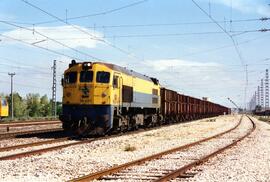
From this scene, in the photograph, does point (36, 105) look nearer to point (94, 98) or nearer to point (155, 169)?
point (94, 98)

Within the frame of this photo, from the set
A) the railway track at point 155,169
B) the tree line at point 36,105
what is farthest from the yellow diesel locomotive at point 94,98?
the tree line at point 36,105

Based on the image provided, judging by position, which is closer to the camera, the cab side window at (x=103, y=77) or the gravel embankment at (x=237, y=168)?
the gravel embankment at (x=237, y=168)

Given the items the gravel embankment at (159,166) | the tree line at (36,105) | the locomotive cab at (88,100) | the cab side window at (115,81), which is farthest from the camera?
the tree line at (36,105)

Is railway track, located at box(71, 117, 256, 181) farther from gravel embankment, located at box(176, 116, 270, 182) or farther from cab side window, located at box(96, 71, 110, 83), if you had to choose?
cab side window, located at box(96, 71, 110, 83)

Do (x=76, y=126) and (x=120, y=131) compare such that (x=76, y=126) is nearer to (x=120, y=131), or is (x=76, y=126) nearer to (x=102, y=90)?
(x=102, y=90)

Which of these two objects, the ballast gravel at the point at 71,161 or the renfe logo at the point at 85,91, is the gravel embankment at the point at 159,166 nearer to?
the ballast gravel at the point at 71,161

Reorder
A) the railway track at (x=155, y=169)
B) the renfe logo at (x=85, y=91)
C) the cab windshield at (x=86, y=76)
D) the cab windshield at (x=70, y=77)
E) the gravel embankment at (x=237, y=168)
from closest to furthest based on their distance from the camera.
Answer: the railway track at (x=155, y=169)
the gravel embankment at (x=237, y=168)
the renfe logo at (x=85, y=91)
the cab windshield at (x=86, y=76)
the cab windshield at (x=70, y=77)

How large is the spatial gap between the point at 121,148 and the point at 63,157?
402 cm

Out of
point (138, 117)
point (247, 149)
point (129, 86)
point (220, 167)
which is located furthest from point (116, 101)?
point (220, 167)

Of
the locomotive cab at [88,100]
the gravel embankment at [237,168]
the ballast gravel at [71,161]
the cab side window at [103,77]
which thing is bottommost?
the gravel embankment at [237,168]

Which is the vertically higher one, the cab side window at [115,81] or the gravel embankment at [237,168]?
the cab side window at [115,81]

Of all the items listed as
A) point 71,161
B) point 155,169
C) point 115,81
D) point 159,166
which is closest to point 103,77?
point 115,81

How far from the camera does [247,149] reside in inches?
794

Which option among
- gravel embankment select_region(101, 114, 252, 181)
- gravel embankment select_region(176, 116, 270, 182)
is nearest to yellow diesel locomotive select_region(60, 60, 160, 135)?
gravel embankment select_region(101, 114, 252, 181)
